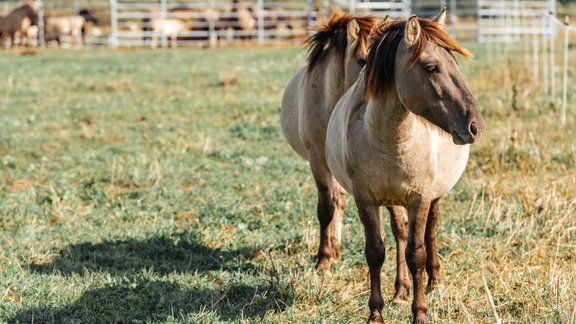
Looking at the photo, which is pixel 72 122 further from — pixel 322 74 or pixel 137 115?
pixel 322 74

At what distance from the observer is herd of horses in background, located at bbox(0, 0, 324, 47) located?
30.6 metres

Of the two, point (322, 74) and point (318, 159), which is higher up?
point (322, 74)

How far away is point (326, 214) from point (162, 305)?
1601 millimetres

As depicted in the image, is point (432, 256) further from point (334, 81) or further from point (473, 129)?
point (473, 129)

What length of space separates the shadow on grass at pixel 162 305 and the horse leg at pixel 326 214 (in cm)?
72

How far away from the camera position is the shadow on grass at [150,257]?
568 centimetres

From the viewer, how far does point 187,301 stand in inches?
197

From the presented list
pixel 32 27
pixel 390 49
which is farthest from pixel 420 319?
pixel 32 27

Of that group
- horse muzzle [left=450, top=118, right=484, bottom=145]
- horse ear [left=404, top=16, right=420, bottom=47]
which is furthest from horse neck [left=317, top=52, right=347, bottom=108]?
horse muzzle [left=450, top=118, right=484, bottom=145]

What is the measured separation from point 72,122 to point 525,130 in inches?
275

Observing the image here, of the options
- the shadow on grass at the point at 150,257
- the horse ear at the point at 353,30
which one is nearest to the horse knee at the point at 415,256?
the shadow on grass at the point at 150,257

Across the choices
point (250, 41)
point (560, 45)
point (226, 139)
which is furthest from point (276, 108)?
point (250, 41)

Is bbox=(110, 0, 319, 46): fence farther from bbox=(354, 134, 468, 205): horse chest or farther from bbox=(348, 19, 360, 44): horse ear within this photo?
bbox=(354, 134, 468, 205): horse chest

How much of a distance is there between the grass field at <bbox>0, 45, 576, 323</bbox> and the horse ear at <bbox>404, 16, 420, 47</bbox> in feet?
4.10
